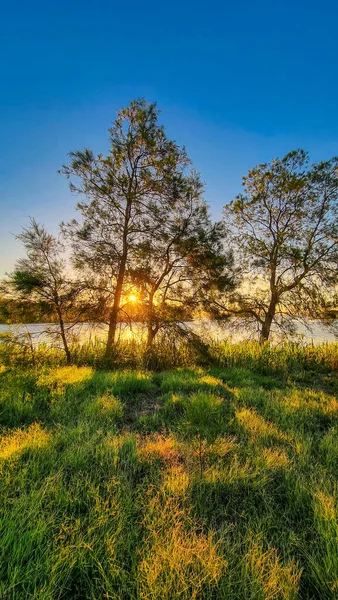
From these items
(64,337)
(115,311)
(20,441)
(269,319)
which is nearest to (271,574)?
(20,441)

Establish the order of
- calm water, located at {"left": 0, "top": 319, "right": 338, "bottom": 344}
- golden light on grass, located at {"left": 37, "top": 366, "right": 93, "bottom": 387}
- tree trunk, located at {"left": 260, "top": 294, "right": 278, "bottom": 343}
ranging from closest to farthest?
1. golden light on grass, located at {"left": 37, "top": 366, "right": 93, "bottom": 387}
2. calm water, located at {"left": 0, "top": 319, "right": 338, "bottom": 344}
3. tree trunk, located at {"left": 260, "top": 294, "right": 278, "bottom": 343}

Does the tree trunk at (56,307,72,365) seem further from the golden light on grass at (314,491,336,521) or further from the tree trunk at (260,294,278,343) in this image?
the tree trunk at (260,294,278,343)

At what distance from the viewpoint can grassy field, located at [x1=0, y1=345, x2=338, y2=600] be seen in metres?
1.31

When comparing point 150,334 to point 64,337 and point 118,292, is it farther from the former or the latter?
point 64,337

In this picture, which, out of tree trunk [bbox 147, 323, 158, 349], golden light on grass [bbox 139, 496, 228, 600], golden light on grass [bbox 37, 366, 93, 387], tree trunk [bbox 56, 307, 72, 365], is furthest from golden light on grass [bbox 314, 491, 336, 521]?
tree trunk [bbox 56, 307, 72, 365]

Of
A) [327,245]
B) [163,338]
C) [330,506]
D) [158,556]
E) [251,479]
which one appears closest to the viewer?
[158,556]

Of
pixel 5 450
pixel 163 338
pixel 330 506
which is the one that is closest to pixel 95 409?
pixel 5 450

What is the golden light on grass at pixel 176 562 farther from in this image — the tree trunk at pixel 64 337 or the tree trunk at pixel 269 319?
the tree trunk at pixel 269 319

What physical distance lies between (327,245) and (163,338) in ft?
30.2

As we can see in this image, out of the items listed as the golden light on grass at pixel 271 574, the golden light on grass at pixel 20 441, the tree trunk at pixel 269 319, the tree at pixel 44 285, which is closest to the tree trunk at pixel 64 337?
the tree at pixel 44 285

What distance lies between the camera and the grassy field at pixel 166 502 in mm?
1308

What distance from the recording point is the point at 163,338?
25.2 feet

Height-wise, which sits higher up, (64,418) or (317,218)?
(317,218)

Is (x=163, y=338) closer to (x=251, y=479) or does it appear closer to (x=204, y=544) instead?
(x=251, y=479)
